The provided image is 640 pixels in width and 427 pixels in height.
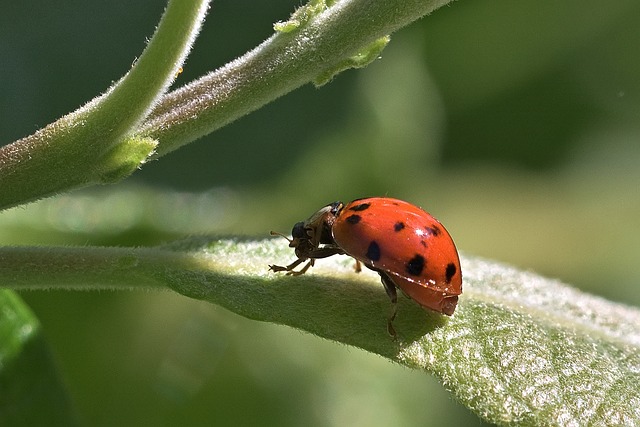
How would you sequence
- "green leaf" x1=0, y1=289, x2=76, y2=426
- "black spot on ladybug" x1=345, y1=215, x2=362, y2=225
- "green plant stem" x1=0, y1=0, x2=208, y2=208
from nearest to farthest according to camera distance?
1. "green plant stem" x1=0, y1=0, x2=208, y2=208
2. "black spot on ladybug" x1=345, y1=215, x2=362, y2=225
3. "green leaf" x1=0, y1=289, x2=76, y2=426

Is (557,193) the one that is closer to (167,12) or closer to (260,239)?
(260,239)

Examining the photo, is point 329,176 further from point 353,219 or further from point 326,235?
point 353,219

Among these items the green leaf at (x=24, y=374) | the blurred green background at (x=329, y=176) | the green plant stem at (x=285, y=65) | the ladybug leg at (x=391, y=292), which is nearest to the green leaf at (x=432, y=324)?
the ladybug leg at (x=391, y=292)

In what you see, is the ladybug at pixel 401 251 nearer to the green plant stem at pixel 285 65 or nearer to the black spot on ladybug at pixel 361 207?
the black spot on ladybug at pixel 361 207

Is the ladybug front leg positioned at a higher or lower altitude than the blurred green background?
higher

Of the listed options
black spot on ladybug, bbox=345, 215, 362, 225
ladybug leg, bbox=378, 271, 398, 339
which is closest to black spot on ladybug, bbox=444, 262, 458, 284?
ladybug leg, bbox=378, 271, 398, 339

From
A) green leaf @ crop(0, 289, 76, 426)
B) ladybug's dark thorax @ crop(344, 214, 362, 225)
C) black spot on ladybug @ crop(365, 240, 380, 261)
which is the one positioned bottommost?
green leaf @ crop(0, 289, 76, 426)

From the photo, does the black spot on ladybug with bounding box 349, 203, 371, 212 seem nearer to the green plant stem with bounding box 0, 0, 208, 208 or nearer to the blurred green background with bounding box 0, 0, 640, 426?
the green plant stem with bounding box 0, 0, 208, 208

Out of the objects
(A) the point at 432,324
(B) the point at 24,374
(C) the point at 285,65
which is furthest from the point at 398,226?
(B) the point at 24,374
